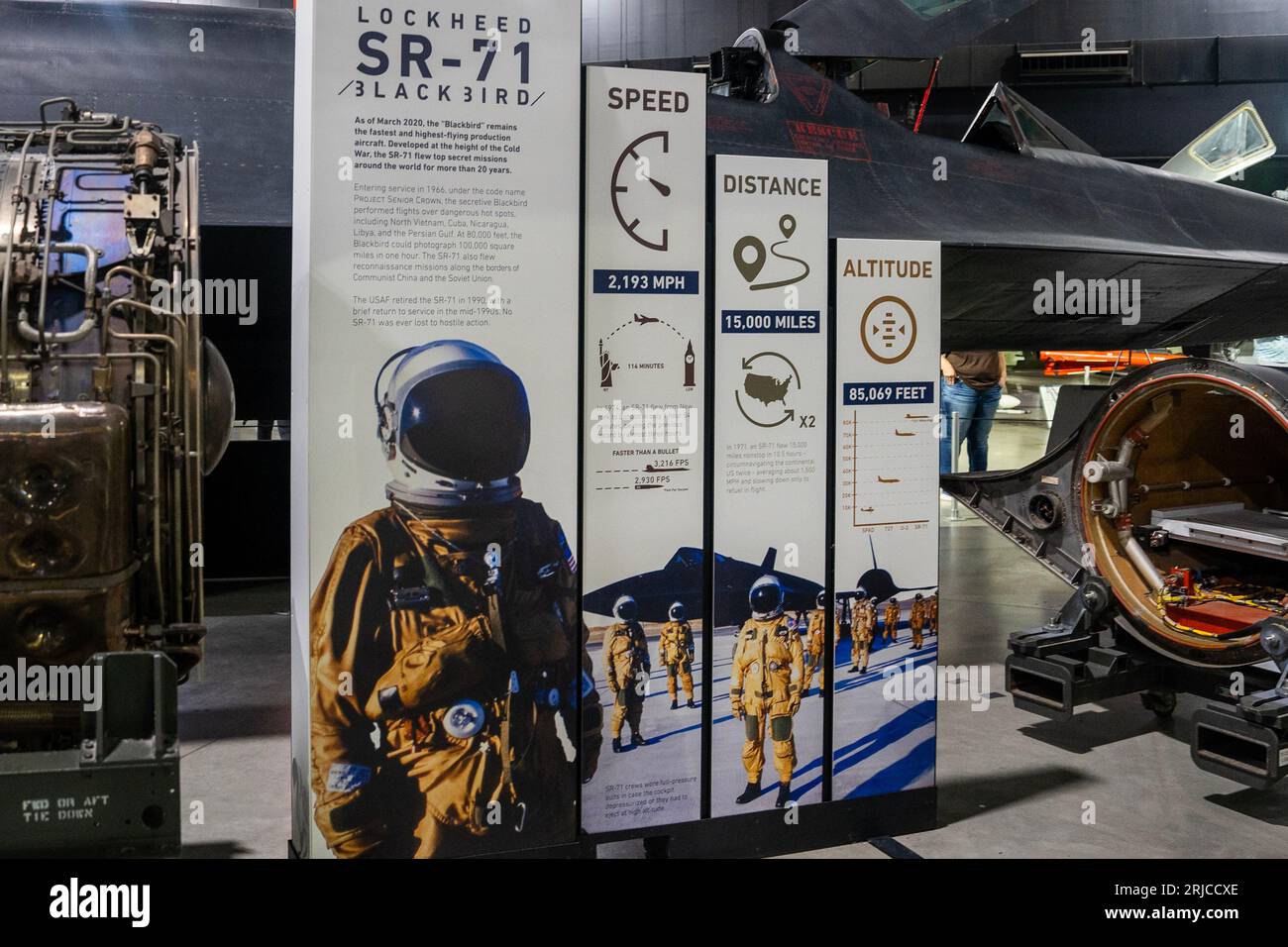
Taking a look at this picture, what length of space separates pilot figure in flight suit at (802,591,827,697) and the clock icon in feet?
4.25

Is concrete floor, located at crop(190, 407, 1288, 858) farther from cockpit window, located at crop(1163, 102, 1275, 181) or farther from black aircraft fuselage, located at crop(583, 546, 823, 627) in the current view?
cockpit window, located at crop(1163, 102, 1275, 181)

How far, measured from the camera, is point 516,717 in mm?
3354

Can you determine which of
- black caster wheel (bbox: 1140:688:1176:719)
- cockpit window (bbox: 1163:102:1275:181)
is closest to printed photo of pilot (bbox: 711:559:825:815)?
black caster wheel (bbox: 1140:688:1176:719)

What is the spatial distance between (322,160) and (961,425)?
23.9 ft

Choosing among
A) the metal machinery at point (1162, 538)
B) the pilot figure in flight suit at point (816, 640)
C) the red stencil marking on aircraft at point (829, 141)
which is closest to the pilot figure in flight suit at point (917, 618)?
the pilot figure in flight suit at point (816, 640)

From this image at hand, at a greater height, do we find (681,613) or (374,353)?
(374,353)

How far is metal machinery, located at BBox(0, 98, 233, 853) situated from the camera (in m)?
3.02

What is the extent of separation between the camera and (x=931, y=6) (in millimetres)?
6750

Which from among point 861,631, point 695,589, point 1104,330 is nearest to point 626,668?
point 695,589

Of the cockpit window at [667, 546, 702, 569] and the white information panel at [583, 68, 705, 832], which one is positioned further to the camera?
the cockpit window at [667, 546, 702, 569]
